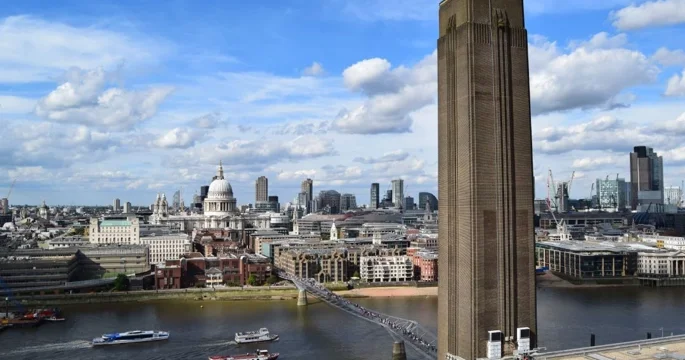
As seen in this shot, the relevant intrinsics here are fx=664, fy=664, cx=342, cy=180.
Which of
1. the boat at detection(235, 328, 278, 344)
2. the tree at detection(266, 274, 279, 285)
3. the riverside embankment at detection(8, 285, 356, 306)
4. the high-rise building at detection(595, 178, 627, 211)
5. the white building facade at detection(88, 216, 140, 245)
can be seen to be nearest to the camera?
the boat at detection(235, 328, 278, 344)

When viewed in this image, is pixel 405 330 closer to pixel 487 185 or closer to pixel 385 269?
pixel 487 185

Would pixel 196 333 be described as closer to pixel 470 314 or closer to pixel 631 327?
pixel 470 314

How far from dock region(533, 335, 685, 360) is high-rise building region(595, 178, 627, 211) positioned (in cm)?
16613

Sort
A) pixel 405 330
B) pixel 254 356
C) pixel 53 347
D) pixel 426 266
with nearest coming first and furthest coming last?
pixel 254 356 → pixel 405 330 → pixel 53 347 → pixel 426 266

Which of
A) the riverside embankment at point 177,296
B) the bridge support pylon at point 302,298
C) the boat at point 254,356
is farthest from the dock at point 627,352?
the riverside embankment at point 177,296

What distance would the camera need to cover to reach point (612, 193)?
178 m

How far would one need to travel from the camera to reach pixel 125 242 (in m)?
72.8

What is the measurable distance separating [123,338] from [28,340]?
508 cm

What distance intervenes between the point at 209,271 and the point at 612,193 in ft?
492

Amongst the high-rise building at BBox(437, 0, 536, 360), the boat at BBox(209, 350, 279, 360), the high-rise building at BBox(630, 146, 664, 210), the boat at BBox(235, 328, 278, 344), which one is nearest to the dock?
the high-rise building at BBox(437, 0, 536, 360)

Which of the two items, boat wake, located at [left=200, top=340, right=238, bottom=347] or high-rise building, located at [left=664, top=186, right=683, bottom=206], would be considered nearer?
boat wake, located at [left=200, top=340, right=238, bottom=347]

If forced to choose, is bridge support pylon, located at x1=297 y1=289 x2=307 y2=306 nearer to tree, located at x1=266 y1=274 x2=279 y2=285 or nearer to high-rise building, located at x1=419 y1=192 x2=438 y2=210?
tree, located at x1=266 y1=274 x2=279 y2=285

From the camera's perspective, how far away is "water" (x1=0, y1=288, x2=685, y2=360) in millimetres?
30625

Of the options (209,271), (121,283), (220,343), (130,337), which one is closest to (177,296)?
(209,271)
